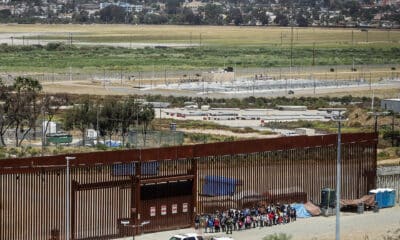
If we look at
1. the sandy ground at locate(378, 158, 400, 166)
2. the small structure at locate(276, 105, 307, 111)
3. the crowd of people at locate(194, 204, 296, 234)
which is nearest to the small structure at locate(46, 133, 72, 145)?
the sandy ground at locate(378, 158, 400, 166)

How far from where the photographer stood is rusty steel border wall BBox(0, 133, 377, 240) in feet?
129

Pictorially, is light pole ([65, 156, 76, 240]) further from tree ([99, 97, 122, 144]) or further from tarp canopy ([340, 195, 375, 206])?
tree ([99, 97, 122, 144])

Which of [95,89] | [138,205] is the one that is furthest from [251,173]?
[95,89]

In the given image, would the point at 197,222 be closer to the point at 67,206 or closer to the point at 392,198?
the point at 67,206

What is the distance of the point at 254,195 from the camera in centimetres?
4556

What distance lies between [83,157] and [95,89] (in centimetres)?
7341

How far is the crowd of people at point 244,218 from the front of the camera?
4228 cm

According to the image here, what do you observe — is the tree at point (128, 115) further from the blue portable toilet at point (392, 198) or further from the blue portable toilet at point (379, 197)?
the blue portable toilet at point (379, 197)

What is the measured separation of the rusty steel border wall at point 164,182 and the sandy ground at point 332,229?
120 cm

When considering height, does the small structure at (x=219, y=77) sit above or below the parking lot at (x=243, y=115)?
below

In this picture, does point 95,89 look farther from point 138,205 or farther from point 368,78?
point 138,205

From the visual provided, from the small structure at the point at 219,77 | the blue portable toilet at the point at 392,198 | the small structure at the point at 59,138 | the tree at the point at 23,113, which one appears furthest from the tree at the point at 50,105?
the small structure at the point at 219,77

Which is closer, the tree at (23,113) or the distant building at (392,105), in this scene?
the tree at (23,113)

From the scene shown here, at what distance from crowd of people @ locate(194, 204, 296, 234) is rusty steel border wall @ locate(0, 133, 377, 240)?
79cm
